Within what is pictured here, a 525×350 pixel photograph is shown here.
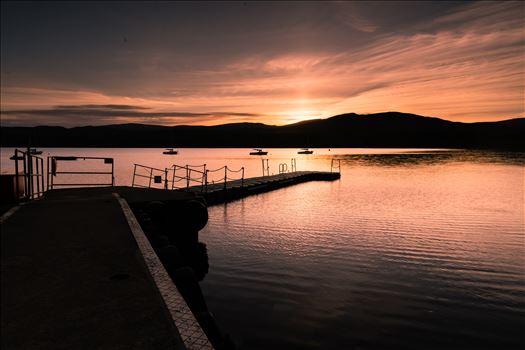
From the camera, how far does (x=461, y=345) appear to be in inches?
340

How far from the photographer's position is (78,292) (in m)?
5.32

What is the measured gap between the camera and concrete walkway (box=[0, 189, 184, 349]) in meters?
4.04

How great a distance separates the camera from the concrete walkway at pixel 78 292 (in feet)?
13.2

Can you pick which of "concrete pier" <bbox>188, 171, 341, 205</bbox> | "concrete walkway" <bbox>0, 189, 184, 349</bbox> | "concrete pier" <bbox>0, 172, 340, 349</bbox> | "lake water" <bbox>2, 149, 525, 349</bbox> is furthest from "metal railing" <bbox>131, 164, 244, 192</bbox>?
"concrete walkway" <bbox>0, 189, 184, 349</bbox>

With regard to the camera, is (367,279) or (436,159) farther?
(436,159)

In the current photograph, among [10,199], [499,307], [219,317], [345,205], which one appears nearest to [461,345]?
[499,307]

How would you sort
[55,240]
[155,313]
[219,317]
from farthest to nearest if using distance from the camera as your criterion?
1. [219,317]
2. [55,240]
3. [155,313]

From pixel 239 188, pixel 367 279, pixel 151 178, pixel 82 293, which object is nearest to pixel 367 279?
pixel 367 279

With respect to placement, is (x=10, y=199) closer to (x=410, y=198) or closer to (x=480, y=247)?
(x=480, y=247)

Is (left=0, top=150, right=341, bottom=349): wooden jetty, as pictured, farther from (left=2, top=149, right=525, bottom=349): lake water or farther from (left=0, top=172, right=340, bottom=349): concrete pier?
(left=2, top=149, right=525, bottom=349): lake water

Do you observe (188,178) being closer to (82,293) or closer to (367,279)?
(367,279)

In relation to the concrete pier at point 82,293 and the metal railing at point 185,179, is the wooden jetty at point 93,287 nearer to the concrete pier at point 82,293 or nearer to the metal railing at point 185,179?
the concrete pier at point 82,293

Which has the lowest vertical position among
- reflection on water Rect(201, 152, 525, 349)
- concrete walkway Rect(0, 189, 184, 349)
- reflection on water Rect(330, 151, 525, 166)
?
reflection on water Rect(201, 152, 525, 349)

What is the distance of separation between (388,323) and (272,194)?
27.5 m
